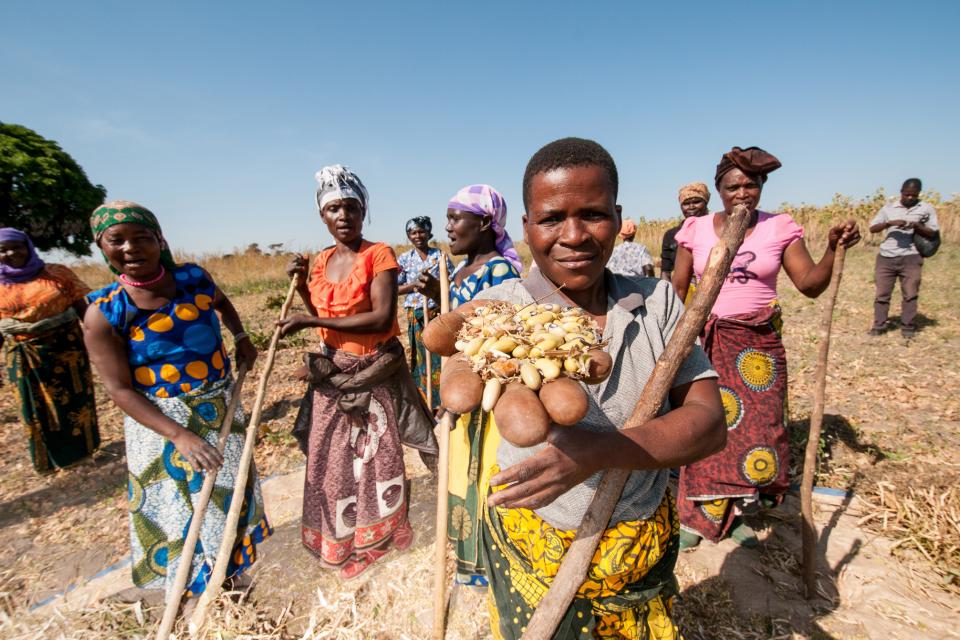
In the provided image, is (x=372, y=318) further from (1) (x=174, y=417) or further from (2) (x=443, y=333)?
(2) (x=443, y=333)

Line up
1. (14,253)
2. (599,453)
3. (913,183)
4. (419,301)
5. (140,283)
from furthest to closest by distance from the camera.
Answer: (913,183) < (419,301) < (14,253) < (140,283) < (599,453)

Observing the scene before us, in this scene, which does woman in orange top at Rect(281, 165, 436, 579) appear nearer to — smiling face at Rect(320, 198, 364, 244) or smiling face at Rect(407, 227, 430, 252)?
smiling face at Rect(320, 198, 364, 244)

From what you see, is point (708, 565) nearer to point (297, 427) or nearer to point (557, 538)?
point (557, 538)

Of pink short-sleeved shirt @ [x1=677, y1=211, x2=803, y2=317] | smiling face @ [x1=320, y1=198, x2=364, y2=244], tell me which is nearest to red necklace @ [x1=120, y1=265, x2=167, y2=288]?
smiling face @ [x1=320, y1=198, x2=364, y2=244]

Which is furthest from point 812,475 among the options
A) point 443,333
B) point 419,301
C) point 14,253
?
point 14,253

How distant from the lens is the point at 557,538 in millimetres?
1278

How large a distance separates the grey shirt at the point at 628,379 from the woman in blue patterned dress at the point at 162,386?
6.31 ft

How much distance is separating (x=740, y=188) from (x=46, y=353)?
6666mm

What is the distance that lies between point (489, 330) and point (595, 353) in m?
0.24

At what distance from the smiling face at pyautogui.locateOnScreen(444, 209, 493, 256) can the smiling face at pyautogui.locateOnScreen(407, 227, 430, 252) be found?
3141mm

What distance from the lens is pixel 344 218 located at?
107 inches

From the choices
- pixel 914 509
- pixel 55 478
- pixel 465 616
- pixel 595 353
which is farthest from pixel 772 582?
pixel 55 478

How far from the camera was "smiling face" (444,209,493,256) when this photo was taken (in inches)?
112

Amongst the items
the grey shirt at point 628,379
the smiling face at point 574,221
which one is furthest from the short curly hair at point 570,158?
the grey shirt at point 628,379
